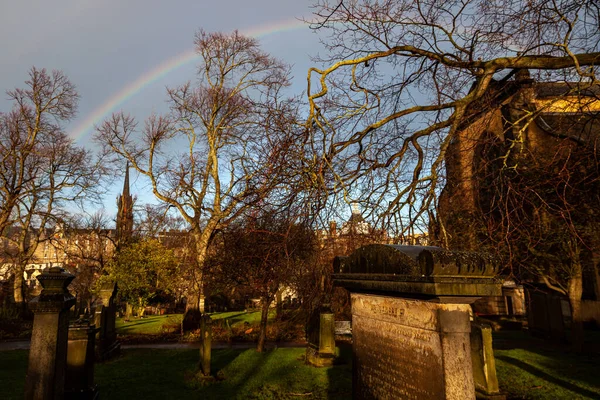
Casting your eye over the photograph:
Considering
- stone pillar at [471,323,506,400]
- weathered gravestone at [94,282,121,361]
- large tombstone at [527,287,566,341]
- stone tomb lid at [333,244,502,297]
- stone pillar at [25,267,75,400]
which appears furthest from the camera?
large tombstone at [527,287,566,341]

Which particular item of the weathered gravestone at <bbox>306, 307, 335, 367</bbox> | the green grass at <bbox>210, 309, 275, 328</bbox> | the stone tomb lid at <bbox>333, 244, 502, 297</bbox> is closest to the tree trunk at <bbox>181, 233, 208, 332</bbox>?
the green grass at <bbox>210, 309, 275, 328</bbox>

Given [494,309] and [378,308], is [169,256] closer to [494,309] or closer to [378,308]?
[494,309]

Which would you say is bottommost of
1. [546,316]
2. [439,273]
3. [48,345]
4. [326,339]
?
[546,316]

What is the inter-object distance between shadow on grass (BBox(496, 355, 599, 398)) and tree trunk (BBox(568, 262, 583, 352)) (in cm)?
322

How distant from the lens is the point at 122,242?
83.8 ft

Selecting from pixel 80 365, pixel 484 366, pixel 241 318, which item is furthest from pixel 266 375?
pixel 241 318

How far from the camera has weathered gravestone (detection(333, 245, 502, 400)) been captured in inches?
123

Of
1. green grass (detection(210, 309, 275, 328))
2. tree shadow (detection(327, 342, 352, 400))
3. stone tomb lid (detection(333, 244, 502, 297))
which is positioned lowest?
green grass (detection(210, 309, 275, 328))

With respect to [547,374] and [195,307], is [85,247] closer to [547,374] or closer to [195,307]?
[195,307]

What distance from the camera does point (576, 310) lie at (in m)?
13.5

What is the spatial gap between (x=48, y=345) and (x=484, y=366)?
7.43m

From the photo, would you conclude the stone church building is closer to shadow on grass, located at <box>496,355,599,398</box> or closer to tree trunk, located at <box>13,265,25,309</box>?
shadow on grass, located at <box>496,355,599,398</box>

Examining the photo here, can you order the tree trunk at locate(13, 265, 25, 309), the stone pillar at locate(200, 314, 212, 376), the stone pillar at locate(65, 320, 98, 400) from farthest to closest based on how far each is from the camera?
the tree trunk at locate(13, 265, 25, 309)
the stone pillar at locate(200, 314, 212, 376)
the stone pillar at locate(65, 320, 98, 400)

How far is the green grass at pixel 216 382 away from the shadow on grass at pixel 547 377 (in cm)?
464
